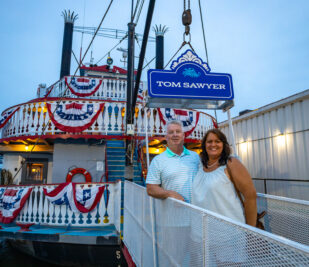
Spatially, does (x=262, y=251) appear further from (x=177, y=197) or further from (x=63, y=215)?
(x=63, y=215)

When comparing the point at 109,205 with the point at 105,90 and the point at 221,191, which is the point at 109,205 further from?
the point at 105,90

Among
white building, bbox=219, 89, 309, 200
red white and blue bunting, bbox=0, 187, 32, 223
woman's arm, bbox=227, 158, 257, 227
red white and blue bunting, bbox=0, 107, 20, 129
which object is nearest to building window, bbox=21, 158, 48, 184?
red white and blue bunting, bbox=0, 107, 20, 129

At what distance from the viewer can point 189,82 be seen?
13.2 feet

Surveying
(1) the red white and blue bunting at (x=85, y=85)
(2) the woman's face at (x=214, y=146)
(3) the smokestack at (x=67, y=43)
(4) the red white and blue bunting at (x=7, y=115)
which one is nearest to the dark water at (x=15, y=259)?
(4) the red white and blue bunting at (x=7, y=115)

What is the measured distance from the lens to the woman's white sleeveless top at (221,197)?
1909mm

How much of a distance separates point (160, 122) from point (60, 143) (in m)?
3.98

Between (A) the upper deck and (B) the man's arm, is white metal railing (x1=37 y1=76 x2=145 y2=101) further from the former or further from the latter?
(B) the man's arm

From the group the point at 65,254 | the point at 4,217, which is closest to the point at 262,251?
the point at 65,254

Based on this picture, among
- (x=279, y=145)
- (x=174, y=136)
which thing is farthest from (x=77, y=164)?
(x=279, y=145)

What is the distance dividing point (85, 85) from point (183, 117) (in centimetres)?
684

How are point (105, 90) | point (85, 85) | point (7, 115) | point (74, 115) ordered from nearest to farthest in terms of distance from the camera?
point (74, 115)
point (7, 115)
point (85, 85)
point (105, 90)

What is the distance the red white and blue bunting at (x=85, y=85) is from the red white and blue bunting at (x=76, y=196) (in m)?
8.06

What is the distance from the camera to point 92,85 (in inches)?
539

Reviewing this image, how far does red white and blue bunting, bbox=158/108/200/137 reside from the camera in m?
9.37
